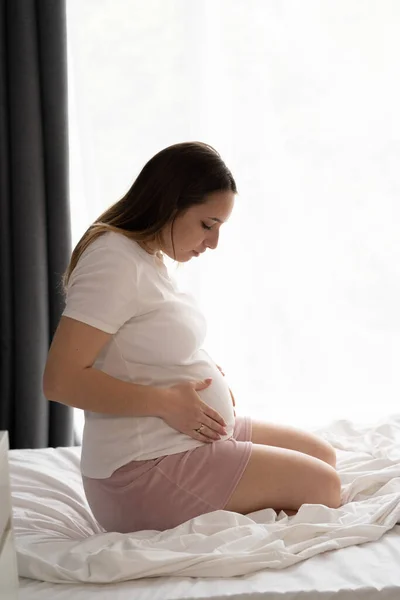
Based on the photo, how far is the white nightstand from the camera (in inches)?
48.8

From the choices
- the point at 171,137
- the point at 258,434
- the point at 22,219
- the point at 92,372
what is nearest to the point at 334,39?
the point at 171,137

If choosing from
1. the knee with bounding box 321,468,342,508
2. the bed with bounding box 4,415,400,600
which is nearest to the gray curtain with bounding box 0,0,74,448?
the bed with bounding box 4,415,400,600

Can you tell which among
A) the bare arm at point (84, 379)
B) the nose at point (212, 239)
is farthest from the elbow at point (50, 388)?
the nose at point (212, 239)

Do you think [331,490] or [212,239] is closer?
[331,490]

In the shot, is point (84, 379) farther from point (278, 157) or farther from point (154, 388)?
point (278, 157)

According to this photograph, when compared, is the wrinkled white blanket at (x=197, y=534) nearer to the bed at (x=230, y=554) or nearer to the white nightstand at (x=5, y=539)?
the bed at (x=230, y=554)

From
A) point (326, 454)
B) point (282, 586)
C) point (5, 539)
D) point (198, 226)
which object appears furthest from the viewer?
point (326, 454)

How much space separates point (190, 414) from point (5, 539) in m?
0.56

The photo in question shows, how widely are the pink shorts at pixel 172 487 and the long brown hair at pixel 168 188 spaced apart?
48 centimetres

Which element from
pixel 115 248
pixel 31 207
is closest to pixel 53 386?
pixel 115 248

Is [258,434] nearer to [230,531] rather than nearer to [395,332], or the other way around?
[230,531]

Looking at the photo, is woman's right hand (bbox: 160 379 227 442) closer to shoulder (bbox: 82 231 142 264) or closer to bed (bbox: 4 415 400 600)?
bed (bbox: 4 415 400 600)

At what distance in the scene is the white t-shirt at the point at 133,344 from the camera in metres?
1.72

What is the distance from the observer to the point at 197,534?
1646 mm
